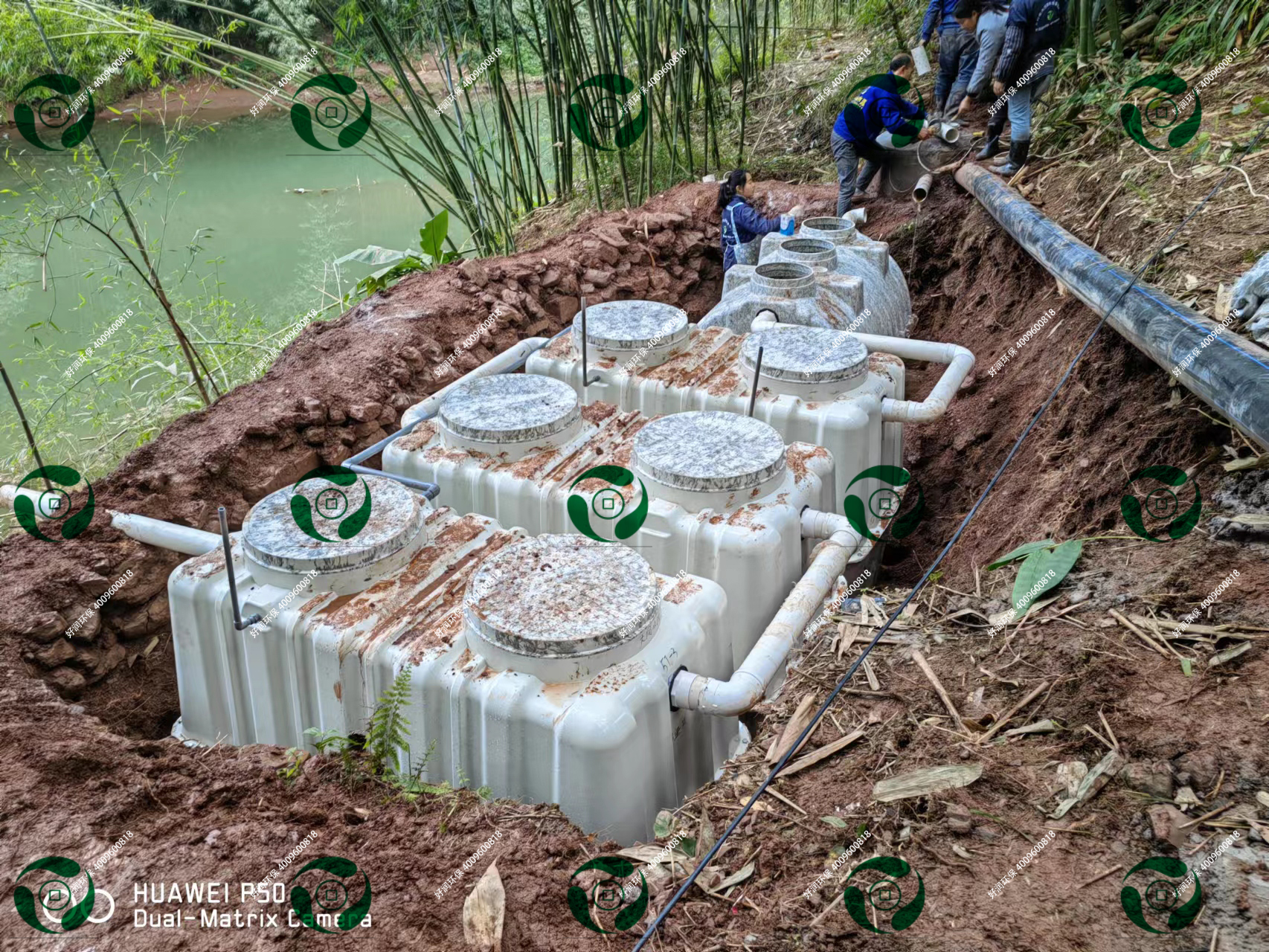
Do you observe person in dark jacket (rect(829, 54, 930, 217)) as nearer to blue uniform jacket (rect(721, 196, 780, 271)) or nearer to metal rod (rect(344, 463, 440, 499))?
blue uniform jacket (rect(721, 196, 780, 271))

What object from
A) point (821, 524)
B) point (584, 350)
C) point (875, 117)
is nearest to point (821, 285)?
point (584, 350)

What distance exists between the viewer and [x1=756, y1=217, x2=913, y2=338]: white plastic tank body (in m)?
6.62

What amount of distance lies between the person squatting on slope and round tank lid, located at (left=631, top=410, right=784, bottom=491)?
4.70 meters

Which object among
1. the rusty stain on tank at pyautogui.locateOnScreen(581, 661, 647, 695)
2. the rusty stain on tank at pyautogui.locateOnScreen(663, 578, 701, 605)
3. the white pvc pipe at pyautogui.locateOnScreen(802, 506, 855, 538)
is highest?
the rusty stain on tank at pyautogui.locateOnScreen(663, 578, 701, 605)

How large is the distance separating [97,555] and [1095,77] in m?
8.40

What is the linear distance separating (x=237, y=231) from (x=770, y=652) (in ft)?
48.6

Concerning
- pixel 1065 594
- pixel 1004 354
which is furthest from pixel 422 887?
pixel 1004 354

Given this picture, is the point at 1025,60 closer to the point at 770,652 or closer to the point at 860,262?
the point at 860,262

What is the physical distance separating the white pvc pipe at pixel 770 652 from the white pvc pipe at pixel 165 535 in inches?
86.2

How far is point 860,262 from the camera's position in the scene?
23.1 ft

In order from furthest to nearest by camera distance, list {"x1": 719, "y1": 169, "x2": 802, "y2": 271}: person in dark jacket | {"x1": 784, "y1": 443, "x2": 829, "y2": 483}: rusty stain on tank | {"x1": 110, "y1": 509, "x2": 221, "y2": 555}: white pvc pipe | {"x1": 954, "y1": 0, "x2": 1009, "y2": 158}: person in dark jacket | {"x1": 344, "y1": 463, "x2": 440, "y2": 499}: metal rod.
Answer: {"x1": 954, "y1": 0, "x2": 1009, "y2": 158}: person in dark jacket → {"x1": 719, "y1": 169, "x2": 802, "y2": 271}: person in dark jacket → {"x1": 784, "y1": 443, "x2": 829, "y2": 483}: rusty stain on tank → {"x1": 344, "y1": 463, "x2": 440, "y2": 499}: metal rod → {"x1": 110, "y1": 509, "x2": 221, "y2": 555}: white pvc pipe

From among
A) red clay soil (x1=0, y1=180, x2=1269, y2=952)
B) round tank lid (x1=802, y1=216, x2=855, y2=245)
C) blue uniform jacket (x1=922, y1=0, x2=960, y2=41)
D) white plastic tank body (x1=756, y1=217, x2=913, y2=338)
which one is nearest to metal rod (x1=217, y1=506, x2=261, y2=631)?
red clay soil (x1=0, y1=180, x2=1269, y2=952)

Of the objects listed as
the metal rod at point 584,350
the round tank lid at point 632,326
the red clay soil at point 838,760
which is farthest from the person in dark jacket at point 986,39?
the metal rod at point 584,350

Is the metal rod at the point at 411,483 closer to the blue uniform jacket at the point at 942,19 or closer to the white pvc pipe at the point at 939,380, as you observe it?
the white pvc pipe at the point at 939,380
